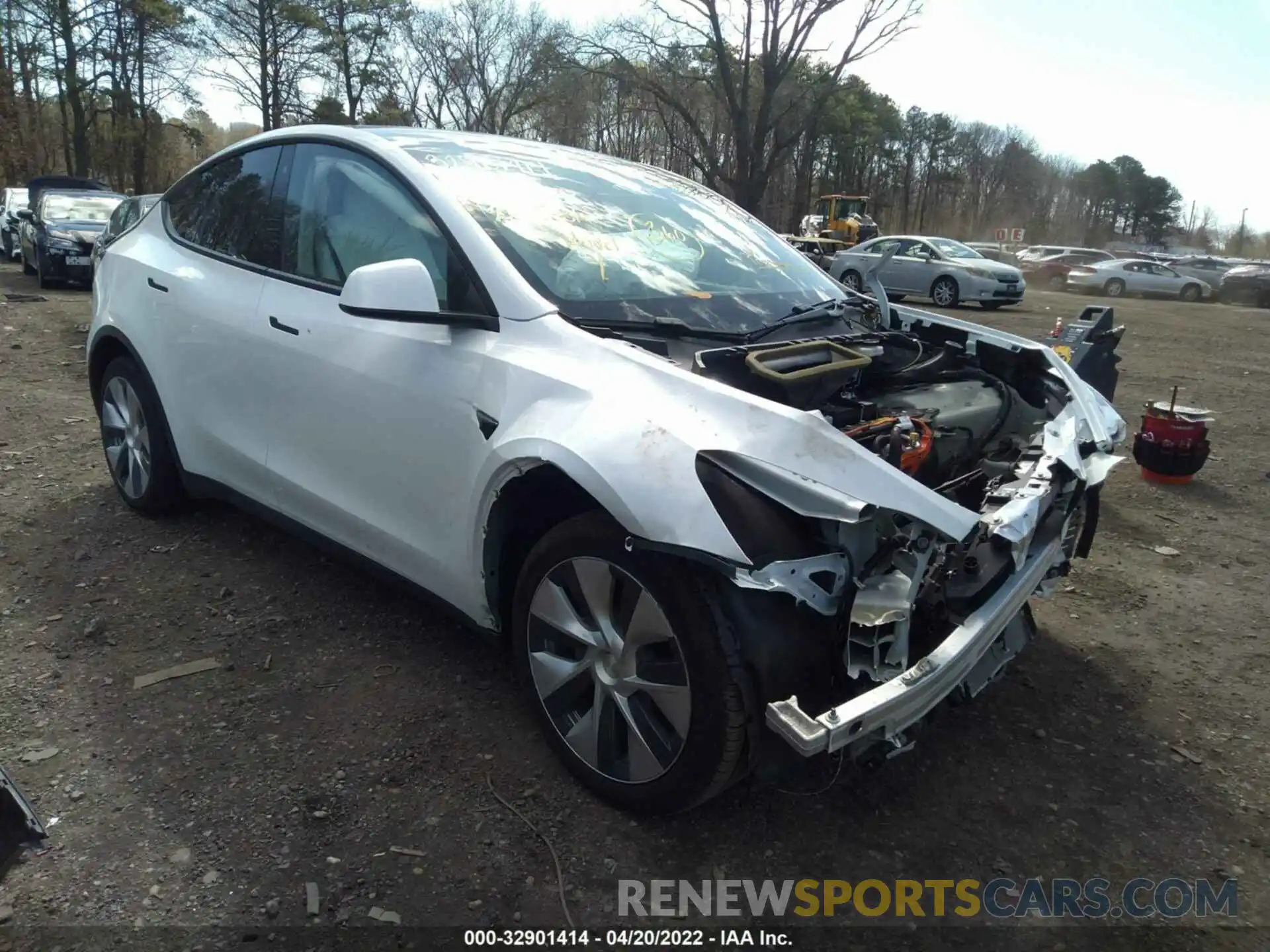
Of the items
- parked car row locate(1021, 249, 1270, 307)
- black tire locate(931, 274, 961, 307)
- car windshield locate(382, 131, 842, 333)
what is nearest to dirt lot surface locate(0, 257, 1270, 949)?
car windshield locate(382, 131, 842, 333)

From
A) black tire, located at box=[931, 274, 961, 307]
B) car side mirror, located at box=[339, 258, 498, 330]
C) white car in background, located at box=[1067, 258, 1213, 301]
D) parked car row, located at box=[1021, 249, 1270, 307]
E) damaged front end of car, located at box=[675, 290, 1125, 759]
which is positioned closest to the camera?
damaged front end of car, located at box=[675, 290, 1125, 759]

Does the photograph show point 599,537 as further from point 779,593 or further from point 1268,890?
point 1268,890

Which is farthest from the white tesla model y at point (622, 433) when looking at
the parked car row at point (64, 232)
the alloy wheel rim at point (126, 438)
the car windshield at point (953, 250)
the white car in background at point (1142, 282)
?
the white car in background at point (1142, 282)

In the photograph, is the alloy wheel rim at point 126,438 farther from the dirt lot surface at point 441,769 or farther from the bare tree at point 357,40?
the bare tree at point 357,40

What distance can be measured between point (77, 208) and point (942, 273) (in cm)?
1647

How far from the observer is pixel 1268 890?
2293 millimetres

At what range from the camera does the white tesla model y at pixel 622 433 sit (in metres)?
2.07

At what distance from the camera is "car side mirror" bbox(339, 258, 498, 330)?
254 cm

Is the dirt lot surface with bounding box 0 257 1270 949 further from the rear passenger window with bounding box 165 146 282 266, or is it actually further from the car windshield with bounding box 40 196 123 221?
the car windshield with bounding box 40 196 123 221

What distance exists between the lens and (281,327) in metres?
3.19

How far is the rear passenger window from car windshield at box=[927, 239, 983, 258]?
18.2 meters

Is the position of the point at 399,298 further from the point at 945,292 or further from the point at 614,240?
A: the point at 945,292

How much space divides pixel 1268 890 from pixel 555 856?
5.97 ft

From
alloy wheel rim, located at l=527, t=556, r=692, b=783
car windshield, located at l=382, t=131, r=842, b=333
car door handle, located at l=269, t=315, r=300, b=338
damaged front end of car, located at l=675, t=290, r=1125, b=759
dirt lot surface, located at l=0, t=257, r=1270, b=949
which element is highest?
car windshield, located at l=382, t=131, r=842, b=333
